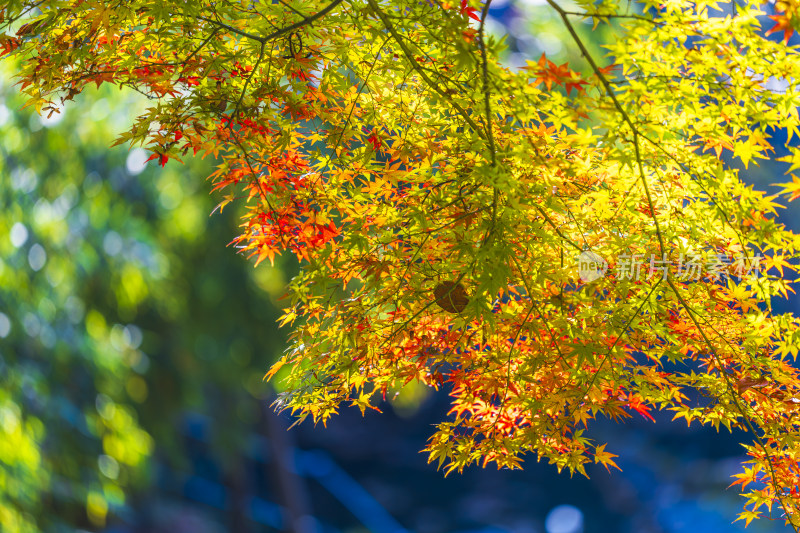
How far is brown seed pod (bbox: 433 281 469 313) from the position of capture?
40.1 inches

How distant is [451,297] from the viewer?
1.02 meters

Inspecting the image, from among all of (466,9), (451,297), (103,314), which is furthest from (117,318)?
(466,9)

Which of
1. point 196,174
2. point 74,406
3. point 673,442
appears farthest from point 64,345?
point 673,442

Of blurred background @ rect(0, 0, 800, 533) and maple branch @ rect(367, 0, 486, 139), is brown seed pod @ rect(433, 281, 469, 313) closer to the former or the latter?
maple branch @ rect(367, 0, 486, 139)

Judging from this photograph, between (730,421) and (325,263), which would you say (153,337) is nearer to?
(325,263)

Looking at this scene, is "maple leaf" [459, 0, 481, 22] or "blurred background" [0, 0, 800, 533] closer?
"maple leaf" [459, 0, 481, 22]

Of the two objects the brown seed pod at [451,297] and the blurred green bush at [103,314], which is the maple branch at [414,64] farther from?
the blurred green bush at [103,314]

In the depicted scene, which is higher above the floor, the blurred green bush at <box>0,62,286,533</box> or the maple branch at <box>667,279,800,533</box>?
the blurred green bush at <box>0,62,286,533</box>

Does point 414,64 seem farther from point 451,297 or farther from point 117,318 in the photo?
point 117,318

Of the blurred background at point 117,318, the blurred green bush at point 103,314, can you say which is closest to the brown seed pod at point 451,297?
the blurred background at point 117,318

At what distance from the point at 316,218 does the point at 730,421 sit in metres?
0.82

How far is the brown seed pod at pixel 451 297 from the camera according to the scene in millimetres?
1019

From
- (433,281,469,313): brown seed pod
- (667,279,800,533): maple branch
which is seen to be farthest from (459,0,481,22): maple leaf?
(667,279,800,533): maple branch

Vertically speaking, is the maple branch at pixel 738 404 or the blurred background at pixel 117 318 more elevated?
the blurred background at pixel 117 318
